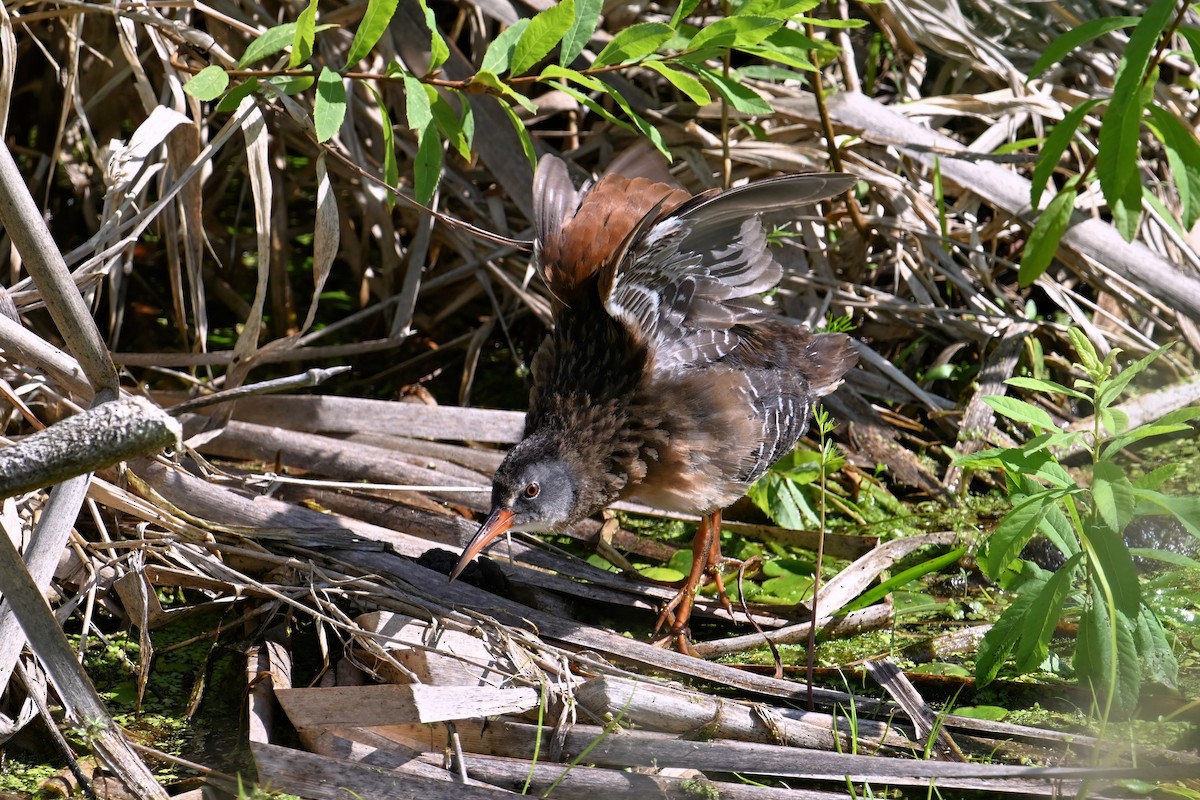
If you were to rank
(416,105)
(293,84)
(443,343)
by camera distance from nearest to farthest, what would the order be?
(416,105) → (293,84) → (443,343)

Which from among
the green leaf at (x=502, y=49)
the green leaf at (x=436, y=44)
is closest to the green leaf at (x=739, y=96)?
the green leaf at (x=502, y=49)

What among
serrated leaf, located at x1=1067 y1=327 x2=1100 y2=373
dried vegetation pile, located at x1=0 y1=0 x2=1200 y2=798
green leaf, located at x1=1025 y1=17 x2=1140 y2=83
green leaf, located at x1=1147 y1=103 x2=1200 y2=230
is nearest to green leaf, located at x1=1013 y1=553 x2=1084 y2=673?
dried vegetation pile, located at x1=0 y1=0 x2=1200 y2=798

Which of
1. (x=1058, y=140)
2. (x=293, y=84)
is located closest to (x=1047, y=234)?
(x=1058, y=140)

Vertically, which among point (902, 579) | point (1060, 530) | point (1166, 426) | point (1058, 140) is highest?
point (1058, 140)

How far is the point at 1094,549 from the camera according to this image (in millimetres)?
2725

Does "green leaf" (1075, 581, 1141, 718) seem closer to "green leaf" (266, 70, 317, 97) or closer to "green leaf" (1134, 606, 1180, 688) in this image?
"green leaf" (1134, 606, 1180, 688)

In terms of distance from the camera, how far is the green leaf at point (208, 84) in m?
2.85

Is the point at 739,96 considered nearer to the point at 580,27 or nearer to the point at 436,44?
the point at 580,27

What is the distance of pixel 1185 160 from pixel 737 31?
5.30 ft

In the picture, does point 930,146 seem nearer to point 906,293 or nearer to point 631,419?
point 906,293

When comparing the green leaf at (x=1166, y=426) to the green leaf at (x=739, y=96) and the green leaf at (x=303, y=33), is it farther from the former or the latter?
the green leaf at (x=303, y=33)

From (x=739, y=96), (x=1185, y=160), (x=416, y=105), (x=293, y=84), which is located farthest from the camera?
(x=1185, y=160)

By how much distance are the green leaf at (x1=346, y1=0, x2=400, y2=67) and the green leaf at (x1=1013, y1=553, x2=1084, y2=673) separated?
205cm

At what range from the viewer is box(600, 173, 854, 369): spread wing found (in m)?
3.20
